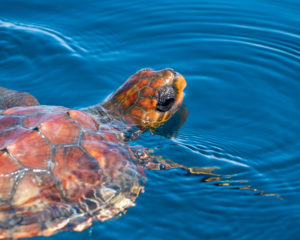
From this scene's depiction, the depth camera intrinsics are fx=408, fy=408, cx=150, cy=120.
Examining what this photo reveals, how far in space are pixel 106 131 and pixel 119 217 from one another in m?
1.09

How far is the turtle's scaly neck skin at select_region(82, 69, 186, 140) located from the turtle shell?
2.85 feet

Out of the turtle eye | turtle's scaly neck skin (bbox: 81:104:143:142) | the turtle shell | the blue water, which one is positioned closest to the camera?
the turtle shell

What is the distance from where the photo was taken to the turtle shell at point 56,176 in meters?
3.46

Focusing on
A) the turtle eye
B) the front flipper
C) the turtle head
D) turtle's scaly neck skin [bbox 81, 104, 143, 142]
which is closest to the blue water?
the front flipper

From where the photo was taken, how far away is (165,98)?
16.4 ft

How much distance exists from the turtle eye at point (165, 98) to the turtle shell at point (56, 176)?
107 cm

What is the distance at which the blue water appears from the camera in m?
3.77

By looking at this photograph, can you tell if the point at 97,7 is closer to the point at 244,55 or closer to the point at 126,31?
the point at 126,31

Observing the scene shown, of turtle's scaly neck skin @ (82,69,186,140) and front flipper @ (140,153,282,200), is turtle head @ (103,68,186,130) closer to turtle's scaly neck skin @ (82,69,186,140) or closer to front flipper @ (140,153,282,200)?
turtle's scaly neck skin @ (82,69,186,140)

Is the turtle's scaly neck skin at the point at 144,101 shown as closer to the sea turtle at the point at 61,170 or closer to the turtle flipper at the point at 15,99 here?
the sea turtle at the point at 61,170

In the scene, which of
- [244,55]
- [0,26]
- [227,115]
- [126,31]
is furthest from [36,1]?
[227,115]

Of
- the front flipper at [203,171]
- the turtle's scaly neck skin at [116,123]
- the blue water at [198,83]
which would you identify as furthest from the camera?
the turtle's scaly neck skin at [116,123]

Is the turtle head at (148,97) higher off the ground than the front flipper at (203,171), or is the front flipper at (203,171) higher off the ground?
the turtle head at (148,97)

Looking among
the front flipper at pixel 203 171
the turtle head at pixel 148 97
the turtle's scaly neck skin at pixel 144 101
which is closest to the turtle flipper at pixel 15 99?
the turtle's scaly neck skin at pixel 144 101
